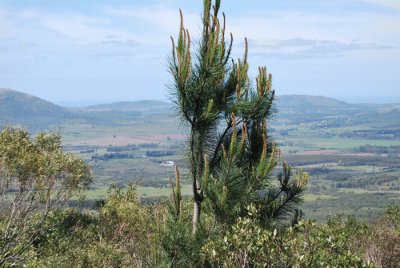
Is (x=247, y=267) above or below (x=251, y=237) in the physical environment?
below

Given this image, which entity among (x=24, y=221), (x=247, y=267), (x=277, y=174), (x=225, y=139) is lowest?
(x=24, y=221)

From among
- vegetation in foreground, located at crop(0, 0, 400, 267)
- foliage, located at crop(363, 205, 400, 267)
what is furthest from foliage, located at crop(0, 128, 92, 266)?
foliage, located at crop(363, 205, 400, 267)

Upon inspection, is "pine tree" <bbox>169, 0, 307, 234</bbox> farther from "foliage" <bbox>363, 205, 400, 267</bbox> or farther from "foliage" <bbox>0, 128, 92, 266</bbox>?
"foliage" <bbox>363, 205, 400, 267</bbox>

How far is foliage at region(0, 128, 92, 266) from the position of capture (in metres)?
19.2

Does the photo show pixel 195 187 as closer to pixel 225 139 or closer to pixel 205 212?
pixel 205 212

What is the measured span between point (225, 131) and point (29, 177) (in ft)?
32.7

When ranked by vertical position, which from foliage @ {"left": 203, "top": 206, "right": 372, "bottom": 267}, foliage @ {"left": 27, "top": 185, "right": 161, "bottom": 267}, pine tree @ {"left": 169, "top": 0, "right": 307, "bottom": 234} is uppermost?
pine tree @ {"left": 169, "top": 0, "right": 307, "bottom": 234}

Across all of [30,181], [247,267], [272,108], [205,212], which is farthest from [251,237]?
[30,181]

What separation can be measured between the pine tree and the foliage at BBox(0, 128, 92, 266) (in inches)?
328

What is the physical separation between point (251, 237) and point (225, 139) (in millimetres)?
4596

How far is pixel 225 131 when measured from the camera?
14461 millimetres

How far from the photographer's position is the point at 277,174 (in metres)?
14.3

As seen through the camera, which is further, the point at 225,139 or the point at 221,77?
the point at 225,139

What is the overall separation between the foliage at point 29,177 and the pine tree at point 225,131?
27.3 feet
